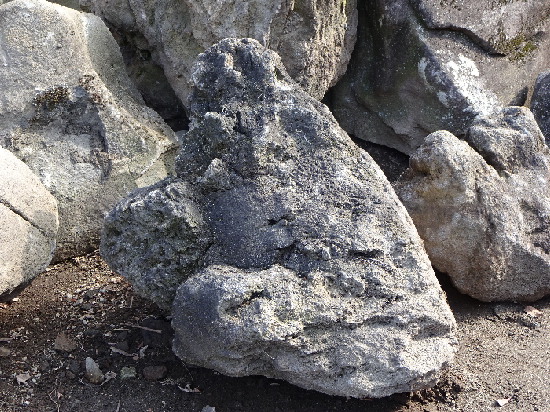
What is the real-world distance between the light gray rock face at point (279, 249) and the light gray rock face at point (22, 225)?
0.44 meters

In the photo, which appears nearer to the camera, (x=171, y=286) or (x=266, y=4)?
(x=171, y=286)

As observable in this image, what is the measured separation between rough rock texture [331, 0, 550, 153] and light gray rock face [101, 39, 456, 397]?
1.62m

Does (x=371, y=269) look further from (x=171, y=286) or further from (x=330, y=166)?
(x=171, y=286)

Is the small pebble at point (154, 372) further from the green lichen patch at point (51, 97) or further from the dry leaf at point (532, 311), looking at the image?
the dry leaf at point (532, 311)

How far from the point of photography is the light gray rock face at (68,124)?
374 cm

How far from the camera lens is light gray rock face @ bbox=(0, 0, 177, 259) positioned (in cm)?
374

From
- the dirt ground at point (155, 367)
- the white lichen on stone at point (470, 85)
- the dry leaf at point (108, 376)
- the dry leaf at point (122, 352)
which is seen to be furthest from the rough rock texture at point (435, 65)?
the dry leaf at point (108, 376)

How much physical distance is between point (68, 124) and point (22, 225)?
36.1 inches

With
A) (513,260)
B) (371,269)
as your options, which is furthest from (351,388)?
A: (513,260)

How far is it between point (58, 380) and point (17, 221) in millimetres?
→ 670

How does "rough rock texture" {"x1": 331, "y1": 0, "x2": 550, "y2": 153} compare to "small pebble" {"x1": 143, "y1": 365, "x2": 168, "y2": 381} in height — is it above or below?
above

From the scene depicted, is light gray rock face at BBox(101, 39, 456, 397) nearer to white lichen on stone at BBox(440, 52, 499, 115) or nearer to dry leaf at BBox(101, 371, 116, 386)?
dry leaf at BBox(101, 371, 116, 386)

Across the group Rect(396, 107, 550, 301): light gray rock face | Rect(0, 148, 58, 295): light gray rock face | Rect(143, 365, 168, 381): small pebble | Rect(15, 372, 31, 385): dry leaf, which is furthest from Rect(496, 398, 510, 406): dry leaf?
Rect(0, 148, 58, 295): light gray rock face

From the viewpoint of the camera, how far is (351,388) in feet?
8.33
